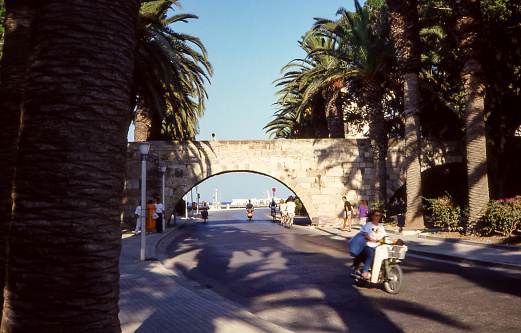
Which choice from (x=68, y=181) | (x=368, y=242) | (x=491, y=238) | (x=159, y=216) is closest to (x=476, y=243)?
(x=491, y=238)

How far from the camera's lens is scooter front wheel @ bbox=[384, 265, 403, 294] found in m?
7.80

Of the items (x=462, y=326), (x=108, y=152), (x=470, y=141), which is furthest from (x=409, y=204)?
(x=108, y=152)

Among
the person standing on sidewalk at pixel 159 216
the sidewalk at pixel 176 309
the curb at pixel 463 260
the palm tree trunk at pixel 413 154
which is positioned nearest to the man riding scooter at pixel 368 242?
the sidewalk at pixel 176 309

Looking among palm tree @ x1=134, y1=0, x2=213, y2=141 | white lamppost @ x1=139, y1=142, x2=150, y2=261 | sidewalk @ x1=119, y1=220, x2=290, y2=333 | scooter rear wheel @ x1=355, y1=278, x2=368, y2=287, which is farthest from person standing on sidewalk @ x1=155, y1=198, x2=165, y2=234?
scooter rear wheel @ x1=355, y1=278, x2=368, y2=287

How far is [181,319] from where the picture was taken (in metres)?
5.75

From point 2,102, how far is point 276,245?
1151cm

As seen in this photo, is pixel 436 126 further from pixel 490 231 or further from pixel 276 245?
pixel 276 245

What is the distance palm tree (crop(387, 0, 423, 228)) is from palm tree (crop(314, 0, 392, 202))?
2.94 metres

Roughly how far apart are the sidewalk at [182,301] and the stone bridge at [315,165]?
14.2 m

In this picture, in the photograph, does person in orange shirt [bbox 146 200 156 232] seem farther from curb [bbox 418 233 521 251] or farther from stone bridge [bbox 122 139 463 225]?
curb [bbox 418 233 521 251]

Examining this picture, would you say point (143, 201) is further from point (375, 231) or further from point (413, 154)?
point (413, 154)

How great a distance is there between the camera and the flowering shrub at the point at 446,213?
18155 millimetres

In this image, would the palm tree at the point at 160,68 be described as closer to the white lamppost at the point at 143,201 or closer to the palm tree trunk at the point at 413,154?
the white lamppost at the point at 143,201

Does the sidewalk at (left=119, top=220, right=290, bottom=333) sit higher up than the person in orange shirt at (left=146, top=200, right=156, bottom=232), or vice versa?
Answer: the person in orange shirt at (left=146, top=200, right=156, bottom=232)
